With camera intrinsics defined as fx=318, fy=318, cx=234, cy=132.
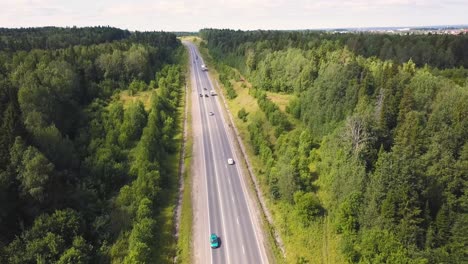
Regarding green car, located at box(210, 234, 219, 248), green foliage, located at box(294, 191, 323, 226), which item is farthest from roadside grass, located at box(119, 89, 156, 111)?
green foliage, located at box(294, 191, 323, 226)

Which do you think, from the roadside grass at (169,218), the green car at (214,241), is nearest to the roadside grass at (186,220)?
the roadside grass at (169,218)

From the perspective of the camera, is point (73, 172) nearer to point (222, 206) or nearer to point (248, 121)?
point (222, 206)

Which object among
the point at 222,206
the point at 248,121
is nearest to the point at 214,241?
the point at 222,206

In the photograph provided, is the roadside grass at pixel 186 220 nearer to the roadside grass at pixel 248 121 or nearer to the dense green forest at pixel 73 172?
the dense green forest at pixel 73 172

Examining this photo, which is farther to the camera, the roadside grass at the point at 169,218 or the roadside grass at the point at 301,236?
the roadside grass at the point at 169,218

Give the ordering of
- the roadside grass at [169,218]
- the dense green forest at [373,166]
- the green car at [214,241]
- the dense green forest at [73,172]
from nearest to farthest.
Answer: the dense green forest at [373,166] → the dense green forest at [73,172] → the roadside grass at [169,218] → the green car at [214,241]

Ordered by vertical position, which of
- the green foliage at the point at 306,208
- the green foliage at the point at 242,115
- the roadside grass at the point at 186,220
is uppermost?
the green foliage at the point at 242,115

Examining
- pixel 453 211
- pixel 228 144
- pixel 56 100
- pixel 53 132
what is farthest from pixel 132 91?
pixel 453 211
